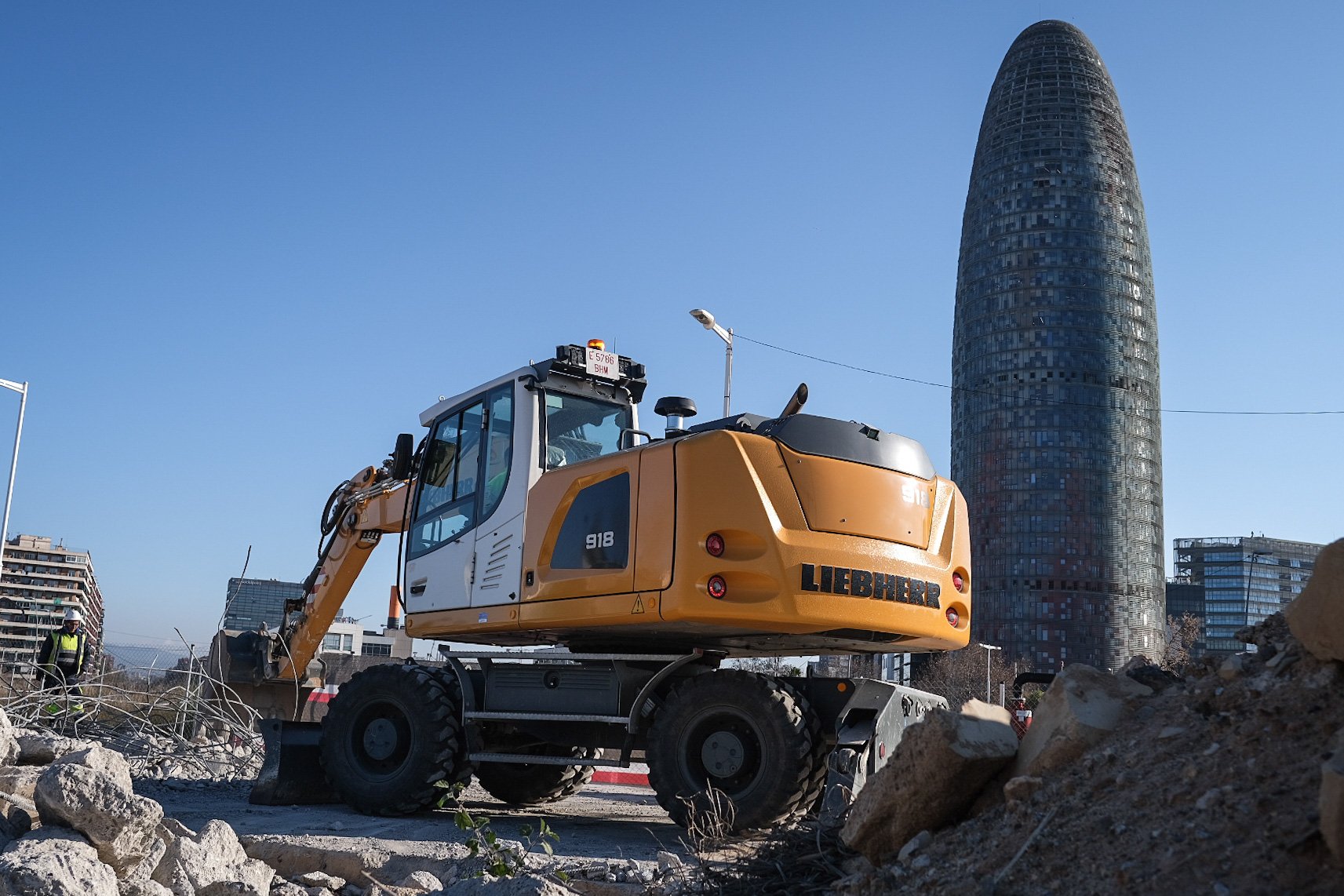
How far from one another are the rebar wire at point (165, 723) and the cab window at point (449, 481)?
127 inches

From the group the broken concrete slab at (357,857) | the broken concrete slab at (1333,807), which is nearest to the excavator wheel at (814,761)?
the broken concrete slab at (357,857)

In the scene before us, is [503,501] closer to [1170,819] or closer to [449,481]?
[449,481]

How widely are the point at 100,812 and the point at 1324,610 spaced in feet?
17.9

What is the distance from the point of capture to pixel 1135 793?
407 cm

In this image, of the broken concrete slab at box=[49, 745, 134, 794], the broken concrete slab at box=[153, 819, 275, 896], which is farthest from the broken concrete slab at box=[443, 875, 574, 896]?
the broken concrete slab at box=[49, 745, 134, 794]

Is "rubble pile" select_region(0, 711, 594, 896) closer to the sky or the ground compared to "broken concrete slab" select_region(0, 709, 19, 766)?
closer to the ground

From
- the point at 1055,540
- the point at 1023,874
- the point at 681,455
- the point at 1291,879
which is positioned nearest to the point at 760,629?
the point at 681,455

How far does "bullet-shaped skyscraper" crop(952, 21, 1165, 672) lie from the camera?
14200 centimetres

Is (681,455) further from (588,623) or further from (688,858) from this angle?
(688,858)

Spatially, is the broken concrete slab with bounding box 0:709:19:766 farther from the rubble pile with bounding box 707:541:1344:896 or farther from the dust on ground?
the dust on ground

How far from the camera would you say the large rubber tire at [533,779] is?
10766 mm

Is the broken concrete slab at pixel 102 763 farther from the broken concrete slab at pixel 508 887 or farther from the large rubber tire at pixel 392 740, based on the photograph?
the large rubber tire at pixel 392 740

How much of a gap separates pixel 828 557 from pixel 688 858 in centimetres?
213

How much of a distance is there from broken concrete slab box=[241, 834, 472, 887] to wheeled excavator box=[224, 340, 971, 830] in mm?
1624
